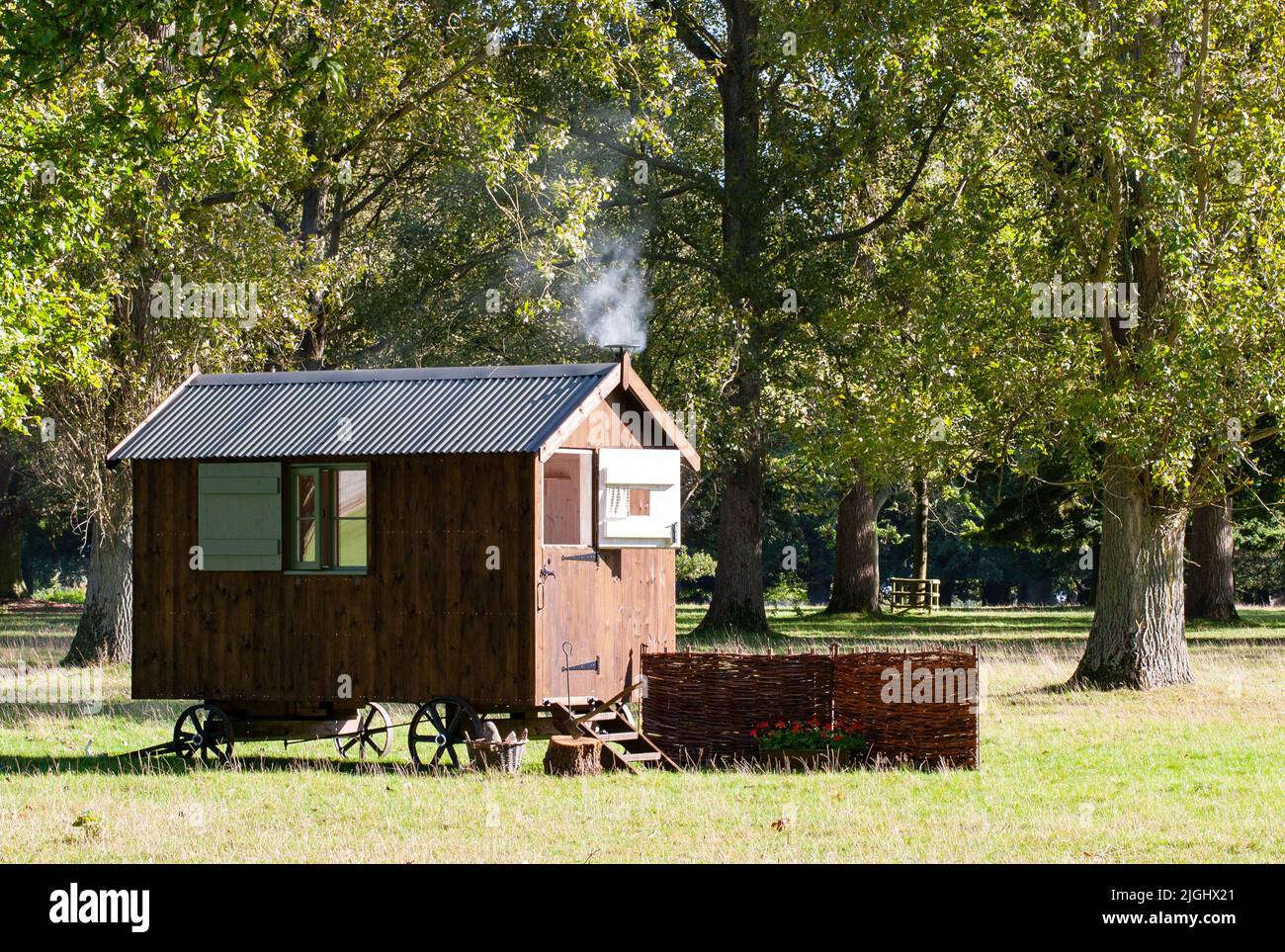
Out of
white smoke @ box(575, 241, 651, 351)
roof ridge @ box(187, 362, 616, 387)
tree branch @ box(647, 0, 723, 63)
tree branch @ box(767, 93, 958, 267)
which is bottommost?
roof ridge @ box(187, 362, 616, 387)

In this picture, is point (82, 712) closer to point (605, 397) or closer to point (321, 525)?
point (321, 525)

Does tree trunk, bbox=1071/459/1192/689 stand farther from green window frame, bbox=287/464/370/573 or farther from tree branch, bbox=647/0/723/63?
tree branch, bbox=647/0/723/63

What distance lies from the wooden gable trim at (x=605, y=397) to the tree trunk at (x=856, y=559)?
25992 millimetres

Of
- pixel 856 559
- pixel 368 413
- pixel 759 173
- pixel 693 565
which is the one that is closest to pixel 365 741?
pixel 368 413

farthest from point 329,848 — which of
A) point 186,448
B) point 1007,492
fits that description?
point 1007,492

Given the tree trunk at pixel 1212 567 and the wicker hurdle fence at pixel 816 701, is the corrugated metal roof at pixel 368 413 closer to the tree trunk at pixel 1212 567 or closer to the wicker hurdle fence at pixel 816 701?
the wicker hurdle fence at pixel 816 701

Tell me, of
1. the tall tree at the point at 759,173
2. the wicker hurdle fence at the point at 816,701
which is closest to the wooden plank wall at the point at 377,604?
the wicker hurdle fence at the point at 816,701

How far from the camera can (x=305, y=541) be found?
1745cm

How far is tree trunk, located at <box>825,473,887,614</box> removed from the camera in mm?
44656

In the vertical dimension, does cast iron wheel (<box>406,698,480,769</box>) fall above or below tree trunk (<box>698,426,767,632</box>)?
below

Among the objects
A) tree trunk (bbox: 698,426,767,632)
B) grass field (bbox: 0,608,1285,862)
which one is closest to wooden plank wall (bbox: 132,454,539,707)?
grass field (bbox: 0,608,1285,862)

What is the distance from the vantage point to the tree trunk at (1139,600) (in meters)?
Result: 24.1

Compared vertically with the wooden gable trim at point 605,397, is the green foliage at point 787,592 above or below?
below

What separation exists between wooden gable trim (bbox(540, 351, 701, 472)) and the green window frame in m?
2.19
